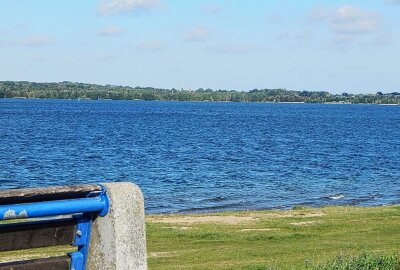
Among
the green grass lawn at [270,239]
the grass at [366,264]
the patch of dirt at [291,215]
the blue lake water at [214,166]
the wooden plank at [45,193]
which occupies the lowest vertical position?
the blue lake water at [214,166]

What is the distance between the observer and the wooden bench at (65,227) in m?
3.75

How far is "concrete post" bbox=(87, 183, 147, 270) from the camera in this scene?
162 inches

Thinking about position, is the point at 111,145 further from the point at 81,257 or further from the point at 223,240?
the point at 81,257

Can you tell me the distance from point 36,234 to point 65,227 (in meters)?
0.18

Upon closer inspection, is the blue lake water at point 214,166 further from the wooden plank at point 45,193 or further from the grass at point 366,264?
the wooden plank at point 45,193

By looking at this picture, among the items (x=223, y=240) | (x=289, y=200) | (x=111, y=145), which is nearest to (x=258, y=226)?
(x=223, y=240)

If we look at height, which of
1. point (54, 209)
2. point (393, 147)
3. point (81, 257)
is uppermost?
point (54, 209)

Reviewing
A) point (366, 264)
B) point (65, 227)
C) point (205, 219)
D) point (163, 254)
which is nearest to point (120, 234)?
point (65, 227)

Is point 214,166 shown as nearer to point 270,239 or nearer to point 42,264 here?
point 270,239

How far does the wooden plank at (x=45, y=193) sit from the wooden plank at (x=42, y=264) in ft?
1.15

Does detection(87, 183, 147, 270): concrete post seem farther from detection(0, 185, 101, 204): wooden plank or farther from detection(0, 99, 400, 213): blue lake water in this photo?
detection(0, 99, 400, 213): blue lake water

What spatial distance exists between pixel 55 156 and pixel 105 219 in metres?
56.0

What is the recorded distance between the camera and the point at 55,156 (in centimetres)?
5912

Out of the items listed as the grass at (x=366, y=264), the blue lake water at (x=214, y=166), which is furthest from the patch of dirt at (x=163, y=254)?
the blue lake water at (x=214, y=166)
